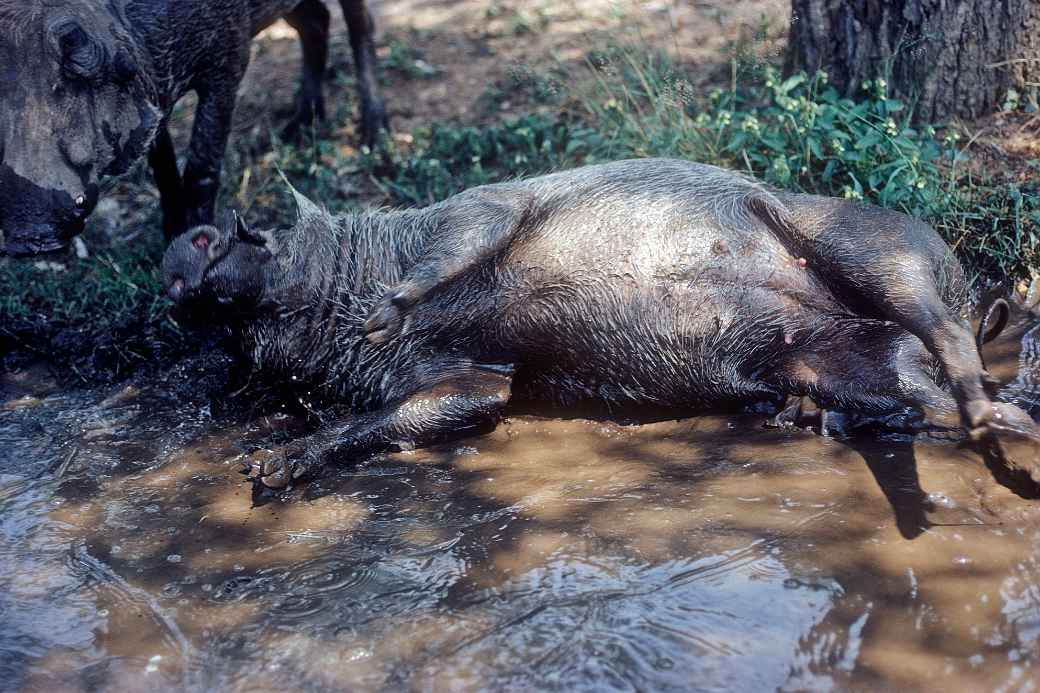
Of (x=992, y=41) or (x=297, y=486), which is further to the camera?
(x=992, y=41)

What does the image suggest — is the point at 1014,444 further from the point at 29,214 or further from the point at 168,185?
the point at 168,185

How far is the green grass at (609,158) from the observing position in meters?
4.91

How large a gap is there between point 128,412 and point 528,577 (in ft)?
7.45

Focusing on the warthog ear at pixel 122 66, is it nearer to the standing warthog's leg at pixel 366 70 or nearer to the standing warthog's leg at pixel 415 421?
the standing warthog's leg at pixel 366 70

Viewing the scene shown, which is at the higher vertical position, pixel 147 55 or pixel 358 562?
pixel 147 55

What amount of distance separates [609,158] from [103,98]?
241cm

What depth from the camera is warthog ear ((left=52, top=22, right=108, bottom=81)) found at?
4.91m

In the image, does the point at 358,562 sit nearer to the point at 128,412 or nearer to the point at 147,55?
the point at 128,412

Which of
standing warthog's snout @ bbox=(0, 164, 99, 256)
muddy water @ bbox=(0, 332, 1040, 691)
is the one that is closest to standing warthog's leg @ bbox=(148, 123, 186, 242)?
standing warthog's snout @ bbox=(0, 164, 99, 256)

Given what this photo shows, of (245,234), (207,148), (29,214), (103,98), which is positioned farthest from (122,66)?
(245,234)

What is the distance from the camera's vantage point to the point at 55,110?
496 cm

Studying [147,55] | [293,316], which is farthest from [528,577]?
[147,55]

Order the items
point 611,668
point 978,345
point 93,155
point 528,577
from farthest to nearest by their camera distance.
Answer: point 93,155
point 978,345
point 528,577
point 611,668

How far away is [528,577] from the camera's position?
3.29m
